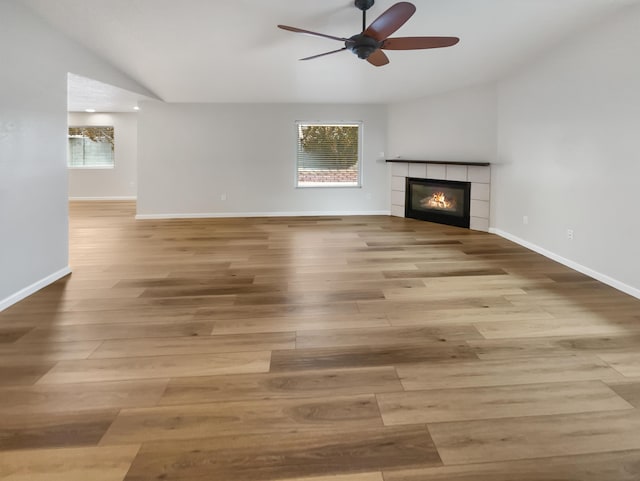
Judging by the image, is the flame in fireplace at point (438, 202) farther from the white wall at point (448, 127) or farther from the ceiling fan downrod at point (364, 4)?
the ceiling fan downrod at point (364, 4)

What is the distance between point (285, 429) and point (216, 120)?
7.20m

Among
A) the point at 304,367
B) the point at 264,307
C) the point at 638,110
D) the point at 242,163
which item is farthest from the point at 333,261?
the point at 242,163

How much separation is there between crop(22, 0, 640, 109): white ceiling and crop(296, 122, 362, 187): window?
1382 millimetres

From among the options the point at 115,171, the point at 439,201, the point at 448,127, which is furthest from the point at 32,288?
the point at 115,171

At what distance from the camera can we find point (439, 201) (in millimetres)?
7359

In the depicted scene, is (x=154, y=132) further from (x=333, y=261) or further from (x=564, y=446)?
(x=564, y=446)

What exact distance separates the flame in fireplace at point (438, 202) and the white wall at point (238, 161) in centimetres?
103

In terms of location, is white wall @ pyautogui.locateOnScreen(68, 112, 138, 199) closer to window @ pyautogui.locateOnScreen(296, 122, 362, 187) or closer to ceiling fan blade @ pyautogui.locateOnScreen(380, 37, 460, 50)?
window @ pyautogui.locateOnScreen(296, 122, 362, 187)

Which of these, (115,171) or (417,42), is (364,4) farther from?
(115,171)

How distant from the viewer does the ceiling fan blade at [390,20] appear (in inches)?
114

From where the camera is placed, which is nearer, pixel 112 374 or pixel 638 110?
pixel 112 374

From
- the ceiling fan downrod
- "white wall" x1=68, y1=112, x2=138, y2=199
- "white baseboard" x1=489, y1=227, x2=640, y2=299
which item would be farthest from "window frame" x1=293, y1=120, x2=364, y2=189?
"white wall" x1=68, y1=112, x2=138, y2=199

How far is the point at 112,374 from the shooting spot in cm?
222

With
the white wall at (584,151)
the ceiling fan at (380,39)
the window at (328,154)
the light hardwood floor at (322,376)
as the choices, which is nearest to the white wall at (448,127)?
the white wall at (584,151)
